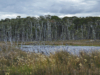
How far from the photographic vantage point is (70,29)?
86.0 m

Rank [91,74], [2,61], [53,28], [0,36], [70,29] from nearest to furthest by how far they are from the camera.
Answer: [91,74], [2,61], [70,29], [53,28], [0,36]

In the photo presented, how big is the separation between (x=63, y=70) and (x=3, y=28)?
333 feet

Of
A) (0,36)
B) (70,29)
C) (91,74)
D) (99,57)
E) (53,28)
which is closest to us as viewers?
(91,74)

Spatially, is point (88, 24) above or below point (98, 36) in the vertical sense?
above

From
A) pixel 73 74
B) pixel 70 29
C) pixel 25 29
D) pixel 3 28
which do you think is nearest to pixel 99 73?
pixel 73 74

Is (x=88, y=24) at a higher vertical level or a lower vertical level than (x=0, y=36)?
higher

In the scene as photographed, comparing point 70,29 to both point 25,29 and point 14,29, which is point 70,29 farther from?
point 14,29

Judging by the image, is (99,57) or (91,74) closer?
(91,74)

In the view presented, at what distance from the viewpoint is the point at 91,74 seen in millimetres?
5617

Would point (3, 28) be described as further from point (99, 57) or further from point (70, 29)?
point (99, 57)

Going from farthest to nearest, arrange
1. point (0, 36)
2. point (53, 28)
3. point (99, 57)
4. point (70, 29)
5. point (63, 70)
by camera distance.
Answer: point (0, 36) < point (53, 28) < point (70, 29) < point (99, 57) < point (63, 70)

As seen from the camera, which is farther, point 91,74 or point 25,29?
point 25,29

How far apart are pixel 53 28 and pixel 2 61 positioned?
8811cm

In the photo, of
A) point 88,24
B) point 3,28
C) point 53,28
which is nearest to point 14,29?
point 3,28
